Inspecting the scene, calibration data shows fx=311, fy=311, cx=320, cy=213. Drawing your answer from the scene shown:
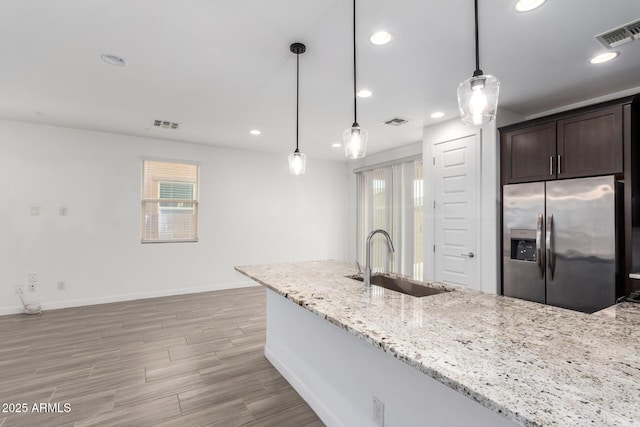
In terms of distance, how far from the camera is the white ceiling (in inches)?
76.9

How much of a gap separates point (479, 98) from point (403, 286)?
131 centimetres

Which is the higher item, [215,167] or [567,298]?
[215,167]

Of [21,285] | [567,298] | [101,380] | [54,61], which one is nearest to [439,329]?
[567,298]

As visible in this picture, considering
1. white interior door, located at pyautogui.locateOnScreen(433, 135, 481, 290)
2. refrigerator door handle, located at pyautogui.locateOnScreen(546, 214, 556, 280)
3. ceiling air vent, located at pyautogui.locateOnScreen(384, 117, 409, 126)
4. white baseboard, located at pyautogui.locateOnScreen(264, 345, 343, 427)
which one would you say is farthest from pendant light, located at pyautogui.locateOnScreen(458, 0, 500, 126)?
ceiling air vent, located at pyautogui.locateOnScreen(384, 117, 409, 126)

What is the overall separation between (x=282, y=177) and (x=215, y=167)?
1.33 meters

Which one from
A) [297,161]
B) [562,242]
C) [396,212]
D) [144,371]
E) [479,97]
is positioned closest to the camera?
[479,97]

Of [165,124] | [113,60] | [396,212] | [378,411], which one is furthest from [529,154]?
[165,124]

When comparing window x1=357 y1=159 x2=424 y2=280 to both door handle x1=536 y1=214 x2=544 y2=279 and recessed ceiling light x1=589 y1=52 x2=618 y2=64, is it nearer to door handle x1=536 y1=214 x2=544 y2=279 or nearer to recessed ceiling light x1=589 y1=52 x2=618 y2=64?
door handle x1=536 y1=214 x2=544 y2=279

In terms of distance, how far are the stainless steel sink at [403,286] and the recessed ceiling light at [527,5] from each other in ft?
5.85

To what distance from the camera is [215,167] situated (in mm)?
5637

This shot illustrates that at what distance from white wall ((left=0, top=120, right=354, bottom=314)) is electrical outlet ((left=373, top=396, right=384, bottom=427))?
4.57 m

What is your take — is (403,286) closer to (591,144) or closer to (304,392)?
(304,392)

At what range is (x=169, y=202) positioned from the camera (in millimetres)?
5273

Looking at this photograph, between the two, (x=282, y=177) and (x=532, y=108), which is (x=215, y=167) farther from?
(x=532, y=108)
